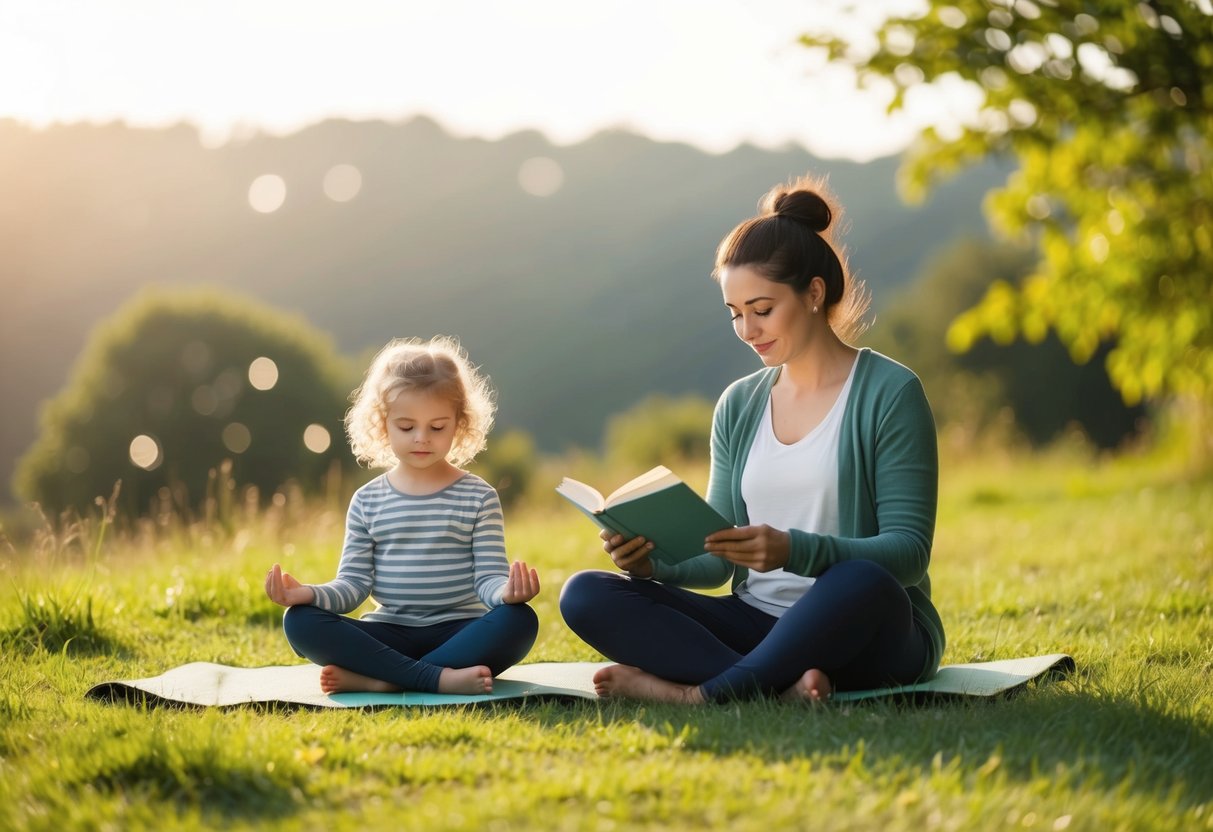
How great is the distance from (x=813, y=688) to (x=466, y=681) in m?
1.07

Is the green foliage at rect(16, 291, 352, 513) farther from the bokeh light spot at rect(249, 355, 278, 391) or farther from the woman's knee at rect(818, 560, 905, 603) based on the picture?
the woman's knee at rect(818, 560, 905, 603)

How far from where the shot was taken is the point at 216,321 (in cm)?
2959

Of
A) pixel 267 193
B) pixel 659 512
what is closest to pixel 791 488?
pixel 659 512

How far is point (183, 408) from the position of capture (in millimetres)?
28953

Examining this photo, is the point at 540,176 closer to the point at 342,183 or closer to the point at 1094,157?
the point at 342,183

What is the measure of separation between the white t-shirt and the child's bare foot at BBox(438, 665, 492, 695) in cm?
88

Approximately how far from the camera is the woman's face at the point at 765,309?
12.0 ft

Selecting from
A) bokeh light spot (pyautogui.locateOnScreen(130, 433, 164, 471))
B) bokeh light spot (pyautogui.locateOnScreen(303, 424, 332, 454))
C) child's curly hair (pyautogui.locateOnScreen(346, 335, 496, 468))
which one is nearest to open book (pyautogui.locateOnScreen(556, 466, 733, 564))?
child's curly hair (pyautogui.locateOnScreen(346, 335, 496, 468))

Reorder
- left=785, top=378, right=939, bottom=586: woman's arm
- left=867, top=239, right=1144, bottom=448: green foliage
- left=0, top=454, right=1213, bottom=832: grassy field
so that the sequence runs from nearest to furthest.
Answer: left=0, top=454, right=1213, bottom=832: grassy field, left=785, top=378, right=939, bottom=586: woman's arm, left=867, top=239, right=1144, bottom=448: green foliage

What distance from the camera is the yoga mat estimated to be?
11.7 feet

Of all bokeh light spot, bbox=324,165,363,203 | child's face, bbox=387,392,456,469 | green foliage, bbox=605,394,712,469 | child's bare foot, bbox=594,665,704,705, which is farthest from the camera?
bokeh light spot, bbox=324,165,363,203

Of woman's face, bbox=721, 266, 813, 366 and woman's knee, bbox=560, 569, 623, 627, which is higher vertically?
woman's face, bbox=721, 266, 813, 366

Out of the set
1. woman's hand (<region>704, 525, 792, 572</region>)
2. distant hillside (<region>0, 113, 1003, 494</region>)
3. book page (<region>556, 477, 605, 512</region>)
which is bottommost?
A: woman's hand (<region>704, 525, 792, 572</region>)

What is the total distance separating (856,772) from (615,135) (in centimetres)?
8889
